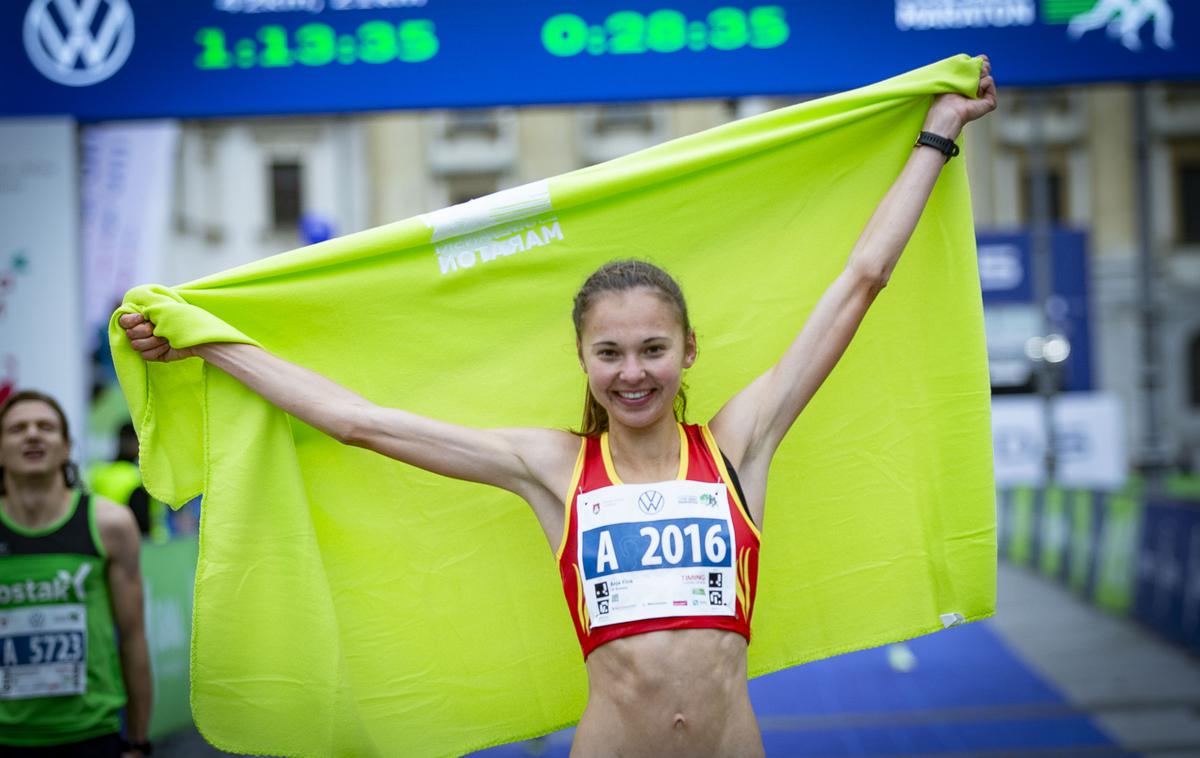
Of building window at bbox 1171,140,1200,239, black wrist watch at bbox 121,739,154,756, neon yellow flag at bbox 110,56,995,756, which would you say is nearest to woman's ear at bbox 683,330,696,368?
neon yellow flag at bbox 110,56,995,756

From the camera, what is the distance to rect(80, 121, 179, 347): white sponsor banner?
1081 centimetres

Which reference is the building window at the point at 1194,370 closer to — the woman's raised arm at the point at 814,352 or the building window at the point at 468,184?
the building window at the point at 468,184

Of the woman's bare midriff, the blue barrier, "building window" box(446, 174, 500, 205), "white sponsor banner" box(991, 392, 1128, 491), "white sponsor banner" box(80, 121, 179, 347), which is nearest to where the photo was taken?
the woman's bare midriff

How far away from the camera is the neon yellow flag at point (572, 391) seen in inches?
157

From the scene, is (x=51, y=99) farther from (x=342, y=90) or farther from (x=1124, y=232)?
(x=1124, y=232)

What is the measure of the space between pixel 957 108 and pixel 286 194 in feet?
124

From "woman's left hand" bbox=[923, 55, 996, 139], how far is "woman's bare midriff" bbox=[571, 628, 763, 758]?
64.6 inches

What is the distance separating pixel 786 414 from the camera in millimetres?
3621

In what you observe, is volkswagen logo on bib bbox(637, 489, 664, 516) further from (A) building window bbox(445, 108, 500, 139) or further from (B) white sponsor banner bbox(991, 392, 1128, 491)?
(A) building window bbox(445, 108, 500, 139)

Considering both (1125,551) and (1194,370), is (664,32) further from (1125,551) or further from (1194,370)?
(1194,370)

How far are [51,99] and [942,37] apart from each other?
4266 mm

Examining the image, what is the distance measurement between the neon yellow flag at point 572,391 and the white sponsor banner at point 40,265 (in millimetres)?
3114

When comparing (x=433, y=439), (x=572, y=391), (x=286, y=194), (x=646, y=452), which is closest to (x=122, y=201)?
(x=572, y=391)

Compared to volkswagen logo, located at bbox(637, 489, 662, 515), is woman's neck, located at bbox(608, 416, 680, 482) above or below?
above
